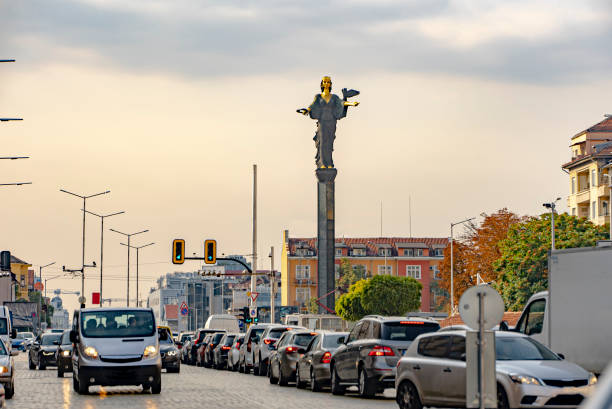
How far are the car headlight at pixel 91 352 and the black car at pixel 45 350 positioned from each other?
63.6ft

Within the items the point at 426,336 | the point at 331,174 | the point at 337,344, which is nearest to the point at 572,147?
the point at 331,174

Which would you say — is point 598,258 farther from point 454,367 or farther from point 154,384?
point 154,384

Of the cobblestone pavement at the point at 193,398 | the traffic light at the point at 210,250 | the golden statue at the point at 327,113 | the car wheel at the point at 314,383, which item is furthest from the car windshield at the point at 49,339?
the golden statue at the point at 327,113

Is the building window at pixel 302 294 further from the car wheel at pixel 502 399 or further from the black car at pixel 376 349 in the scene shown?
the car wheel at pixel 502 399

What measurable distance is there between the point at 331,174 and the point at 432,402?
61.6 m

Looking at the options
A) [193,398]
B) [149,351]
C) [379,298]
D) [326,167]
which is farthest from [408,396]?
[379,298]

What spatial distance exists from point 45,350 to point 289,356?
53.0 feet

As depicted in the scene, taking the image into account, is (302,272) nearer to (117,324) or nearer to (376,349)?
(117,324)

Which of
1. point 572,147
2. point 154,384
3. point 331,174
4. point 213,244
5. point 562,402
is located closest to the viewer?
point 562,402

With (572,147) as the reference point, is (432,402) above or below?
below

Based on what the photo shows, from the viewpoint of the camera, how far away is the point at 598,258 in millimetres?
20266

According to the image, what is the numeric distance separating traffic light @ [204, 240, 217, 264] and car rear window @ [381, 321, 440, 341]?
30.1 m

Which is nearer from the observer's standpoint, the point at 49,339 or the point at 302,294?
the point at 49,339

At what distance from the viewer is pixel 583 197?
109 metres
